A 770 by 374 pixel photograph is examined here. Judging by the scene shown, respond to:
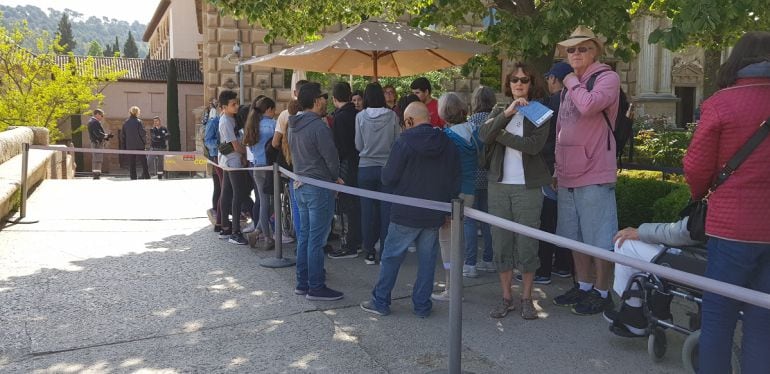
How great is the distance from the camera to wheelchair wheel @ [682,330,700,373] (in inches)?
145

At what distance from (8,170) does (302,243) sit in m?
6.71

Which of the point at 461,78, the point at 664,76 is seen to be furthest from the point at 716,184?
the point at 664,76

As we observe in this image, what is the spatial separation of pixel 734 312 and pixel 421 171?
2.32 metres

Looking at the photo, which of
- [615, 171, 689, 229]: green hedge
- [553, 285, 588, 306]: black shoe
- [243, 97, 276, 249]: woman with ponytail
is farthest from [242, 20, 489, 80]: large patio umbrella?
[553, 285, 588, 306]: black shoe

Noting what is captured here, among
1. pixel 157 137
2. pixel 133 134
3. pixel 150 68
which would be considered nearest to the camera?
pixel 133 134

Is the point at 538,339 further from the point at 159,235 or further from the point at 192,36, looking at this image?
the point at 192,36

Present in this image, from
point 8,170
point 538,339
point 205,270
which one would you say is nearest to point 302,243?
point 205,270

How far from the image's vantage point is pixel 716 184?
9.96 feet

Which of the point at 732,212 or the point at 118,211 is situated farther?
the point at 118,211

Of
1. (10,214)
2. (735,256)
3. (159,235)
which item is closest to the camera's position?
(735,256)

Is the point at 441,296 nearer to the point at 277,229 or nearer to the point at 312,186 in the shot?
the point at 312,186

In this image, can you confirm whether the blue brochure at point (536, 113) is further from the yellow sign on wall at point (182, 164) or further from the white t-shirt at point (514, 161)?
the yellow sign on wall at point (182, 164)

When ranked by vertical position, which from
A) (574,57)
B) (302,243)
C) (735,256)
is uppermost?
(574,57)

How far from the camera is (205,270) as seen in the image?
6.52 meters
